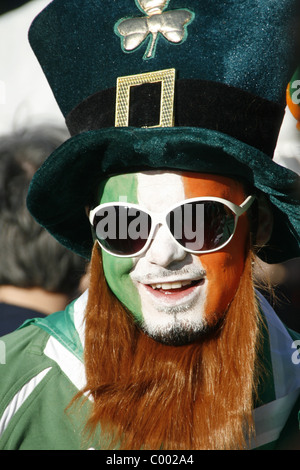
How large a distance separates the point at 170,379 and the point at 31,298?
2.60 feet

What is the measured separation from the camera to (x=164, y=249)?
4.21 ft

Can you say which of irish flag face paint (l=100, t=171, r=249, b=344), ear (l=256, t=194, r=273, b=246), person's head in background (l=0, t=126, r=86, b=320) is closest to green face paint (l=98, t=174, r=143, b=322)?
irish flag face paint (l=100, t=171, r=249, b=344)

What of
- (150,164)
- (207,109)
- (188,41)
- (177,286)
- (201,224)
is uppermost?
(188,41)

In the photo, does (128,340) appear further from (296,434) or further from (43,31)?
(43,31)

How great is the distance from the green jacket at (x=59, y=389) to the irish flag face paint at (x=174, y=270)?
0.74ft

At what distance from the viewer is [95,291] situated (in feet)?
4.69

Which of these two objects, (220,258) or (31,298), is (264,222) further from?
(31,298)

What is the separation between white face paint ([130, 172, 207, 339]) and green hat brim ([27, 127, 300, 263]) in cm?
5

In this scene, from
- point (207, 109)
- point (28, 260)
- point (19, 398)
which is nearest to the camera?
point (207, 109)

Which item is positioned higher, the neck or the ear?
the ear

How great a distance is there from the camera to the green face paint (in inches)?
52.6

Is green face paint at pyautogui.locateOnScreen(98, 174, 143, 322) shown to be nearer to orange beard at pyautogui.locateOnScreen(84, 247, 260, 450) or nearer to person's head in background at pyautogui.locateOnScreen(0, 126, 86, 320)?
orange beard at pyautogui.locateOnScreen(84, 247, 260, 450)

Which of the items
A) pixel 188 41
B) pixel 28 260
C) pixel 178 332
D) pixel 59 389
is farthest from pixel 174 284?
pixel 28 260

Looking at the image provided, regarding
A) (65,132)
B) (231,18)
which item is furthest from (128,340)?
(65,132)
